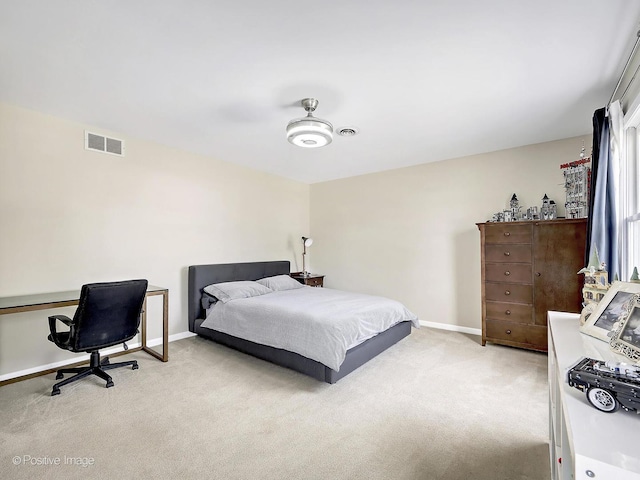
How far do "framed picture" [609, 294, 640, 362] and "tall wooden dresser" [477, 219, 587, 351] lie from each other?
243 centimetres

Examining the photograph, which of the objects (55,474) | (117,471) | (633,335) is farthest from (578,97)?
(55,474)

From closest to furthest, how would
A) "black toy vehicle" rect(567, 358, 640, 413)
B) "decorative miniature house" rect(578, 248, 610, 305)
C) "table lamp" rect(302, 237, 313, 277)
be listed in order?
"black toy vehicle" rect(567, 358, 640, 413), "decorative miniature house" rect(578, 248, 610, 305), "table lamp" rect(302, 237, 313, 277)

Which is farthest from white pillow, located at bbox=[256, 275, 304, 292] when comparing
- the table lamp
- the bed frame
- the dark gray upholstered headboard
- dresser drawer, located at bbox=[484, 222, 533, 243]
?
dresser drawer, located at bbox=[484, 222, 533, 243]

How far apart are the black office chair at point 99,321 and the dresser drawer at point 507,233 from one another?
3.84 meters

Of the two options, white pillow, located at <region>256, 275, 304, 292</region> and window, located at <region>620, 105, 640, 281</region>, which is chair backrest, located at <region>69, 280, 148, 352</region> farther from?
window, located at <region>620, 105, 640, 281</region>

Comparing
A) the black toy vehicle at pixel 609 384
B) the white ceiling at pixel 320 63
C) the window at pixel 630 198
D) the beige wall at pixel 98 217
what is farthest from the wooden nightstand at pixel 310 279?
the black toy vehicle at pixel 609 384

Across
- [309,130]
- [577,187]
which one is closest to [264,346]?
[309,130]

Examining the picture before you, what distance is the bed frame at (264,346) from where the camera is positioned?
2801mm

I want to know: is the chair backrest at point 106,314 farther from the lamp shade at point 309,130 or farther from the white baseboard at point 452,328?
the white baseboard at point 452,328

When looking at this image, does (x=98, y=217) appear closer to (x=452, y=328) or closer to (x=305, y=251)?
(x=305, y=251)

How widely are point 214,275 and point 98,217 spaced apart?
1.51 meters

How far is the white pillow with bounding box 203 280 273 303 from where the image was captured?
3.87 meters

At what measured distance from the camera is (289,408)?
2.39 m

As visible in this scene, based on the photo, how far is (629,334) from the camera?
1.19m
